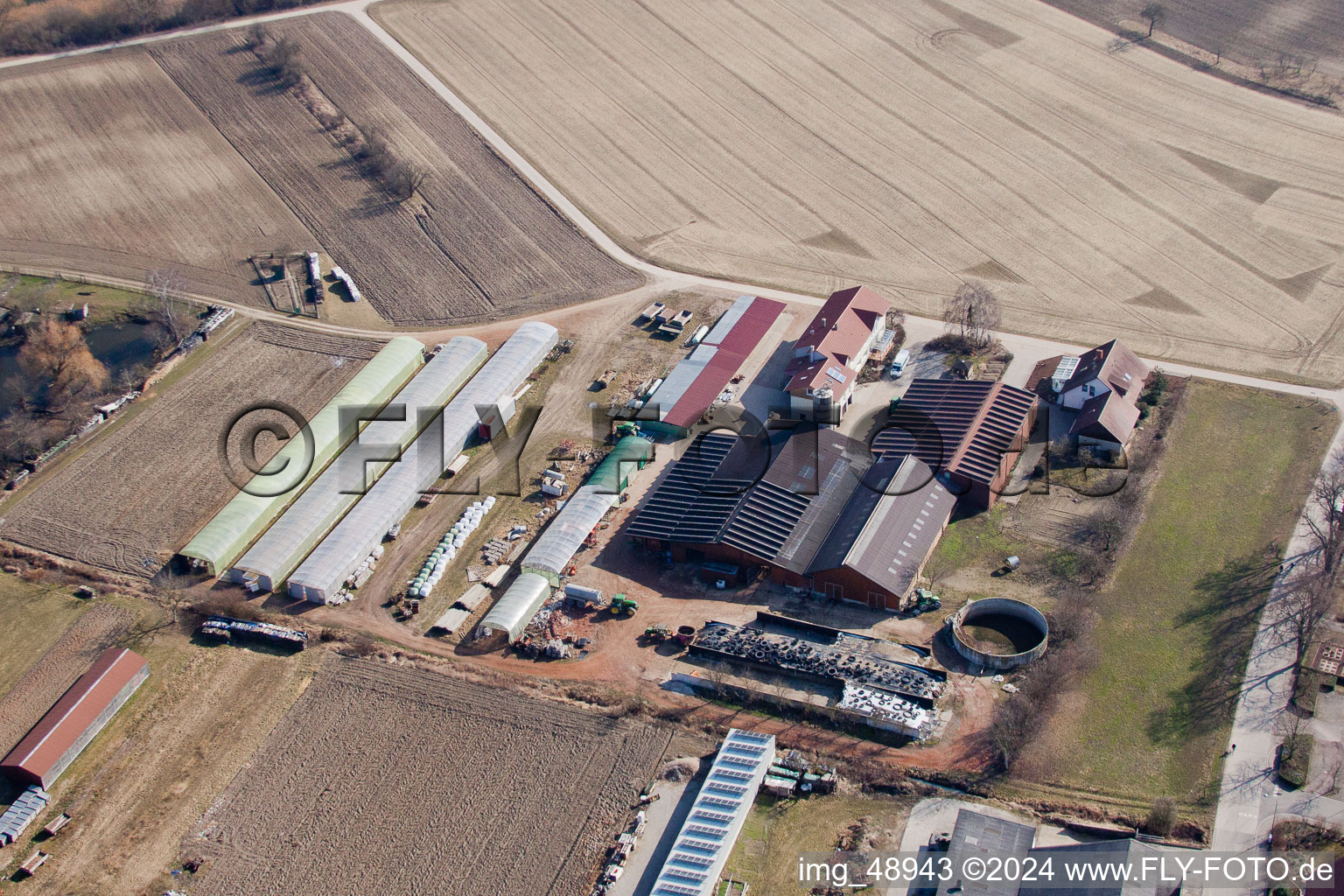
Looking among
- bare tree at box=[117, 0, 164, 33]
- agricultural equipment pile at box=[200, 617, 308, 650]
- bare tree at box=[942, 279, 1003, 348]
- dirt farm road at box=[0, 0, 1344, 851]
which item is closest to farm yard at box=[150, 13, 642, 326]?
dirt farm road at box=[0, 0, 1344, 851]

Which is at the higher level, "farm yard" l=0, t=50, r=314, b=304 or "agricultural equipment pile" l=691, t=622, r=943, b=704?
"farm yard" l=0, t=50, r=314, b=304

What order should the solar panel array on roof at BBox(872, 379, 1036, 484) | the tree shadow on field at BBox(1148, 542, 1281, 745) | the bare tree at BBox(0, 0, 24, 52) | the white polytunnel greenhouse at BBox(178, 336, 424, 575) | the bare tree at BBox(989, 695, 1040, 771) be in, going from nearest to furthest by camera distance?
the bare tree at BBox(989, 695, 1040, 771), the tree shadow on field at BBox(1148, 542, 1281, 745), the white polytunnel greenhouse at BBox(178, 336, 424, 575), the solar panel array on roof at BBox(872, 379, 1036, 484), the bare tree at BBox(0, 0, 24, 52)

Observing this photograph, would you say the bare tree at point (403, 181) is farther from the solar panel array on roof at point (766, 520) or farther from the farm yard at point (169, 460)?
the solar panel array on roof at point (766, 520)

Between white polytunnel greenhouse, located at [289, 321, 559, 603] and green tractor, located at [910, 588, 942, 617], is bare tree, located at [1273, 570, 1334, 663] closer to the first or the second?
green tractor, located at [910, 588, 942, 617]

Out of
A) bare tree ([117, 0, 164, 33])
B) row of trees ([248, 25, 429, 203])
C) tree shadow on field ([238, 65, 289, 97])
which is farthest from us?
bare tree ([117, 0, 164, 33])

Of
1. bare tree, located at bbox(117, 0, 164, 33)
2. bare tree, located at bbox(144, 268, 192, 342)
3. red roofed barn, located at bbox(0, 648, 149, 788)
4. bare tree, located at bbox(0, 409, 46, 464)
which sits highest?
bare tree, located at bbox(117, 0, 164, 33)

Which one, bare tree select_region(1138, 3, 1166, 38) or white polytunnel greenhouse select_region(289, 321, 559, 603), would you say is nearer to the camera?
white polytunnel greenhouse select_region(289, 321, 559, 603)

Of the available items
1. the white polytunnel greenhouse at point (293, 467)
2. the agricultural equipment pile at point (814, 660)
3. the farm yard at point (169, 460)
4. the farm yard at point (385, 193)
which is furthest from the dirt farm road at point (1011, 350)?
the agricultural equipment pile at point (814, 660)
